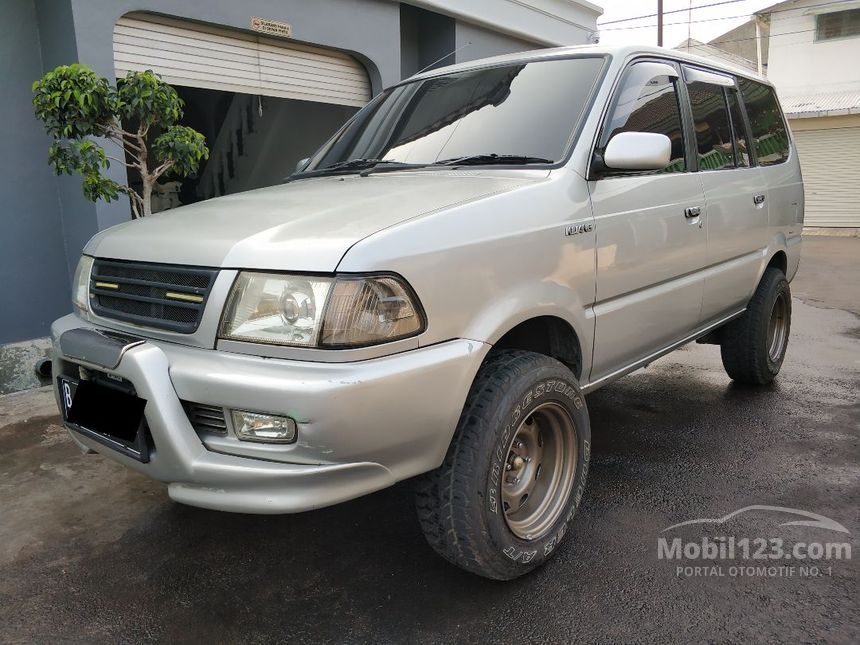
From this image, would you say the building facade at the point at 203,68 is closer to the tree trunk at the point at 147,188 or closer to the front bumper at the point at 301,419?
the tree trunk at the point at 147,188

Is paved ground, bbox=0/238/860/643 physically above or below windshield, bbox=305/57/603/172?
below

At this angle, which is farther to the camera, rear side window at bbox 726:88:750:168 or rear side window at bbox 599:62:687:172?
rear side window at bbox 726:88:750:168

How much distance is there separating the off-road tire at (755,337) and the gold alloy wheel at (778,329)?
0.02 metres

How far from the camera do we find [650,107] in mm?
3109

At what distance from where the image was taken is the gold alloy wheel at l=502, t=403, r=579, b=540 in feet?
7.99

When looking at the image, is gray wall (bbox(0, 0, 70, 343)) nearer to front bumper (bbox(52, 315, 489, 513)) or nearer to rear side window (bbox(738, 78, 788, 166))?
front bumper (bbox(52, 315, 489, 513))

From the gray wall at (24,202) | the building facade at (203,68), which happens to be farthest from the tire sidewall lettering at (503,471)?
the gray wall at (24,202)

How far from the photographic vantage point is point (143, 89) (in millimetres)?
4113

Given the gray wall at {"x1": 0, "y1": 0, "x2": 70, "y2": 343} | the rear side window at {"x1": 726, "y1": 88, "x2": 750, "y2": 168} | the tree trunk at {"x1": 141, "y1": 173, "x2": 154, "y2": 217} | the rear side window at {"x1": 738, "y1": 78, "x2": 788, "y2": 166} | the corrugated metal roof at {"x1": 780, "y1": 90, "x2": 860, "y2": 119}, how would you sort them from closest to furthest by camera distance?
the rear side window at {"x1": 726, "y1": 88, "x2": 750, "y2": 168}, the rear side window at {"x1": 738, "y1": 78, "x2": 788, "y2": 166}, the tree trunk at {"x1": 141, "y1": 173, "x2": 154, "y2": 217}, the gray wall at {"x1": 0, "y1": 0, "x2": 70, "y2": 343}, the corrugated metal roof at {"x1": 780, "y1": 90, "x2": 860, "y2": 119}

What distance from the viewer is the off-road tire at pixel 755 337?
13.9 ft

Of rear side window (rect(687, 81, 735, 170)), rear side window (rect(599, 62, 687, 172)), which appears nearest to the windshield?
rear side window (rect(599, 62, 687, 172))

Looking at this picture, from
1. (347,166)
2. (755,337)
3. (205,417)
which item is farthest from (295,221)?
(755,337)
